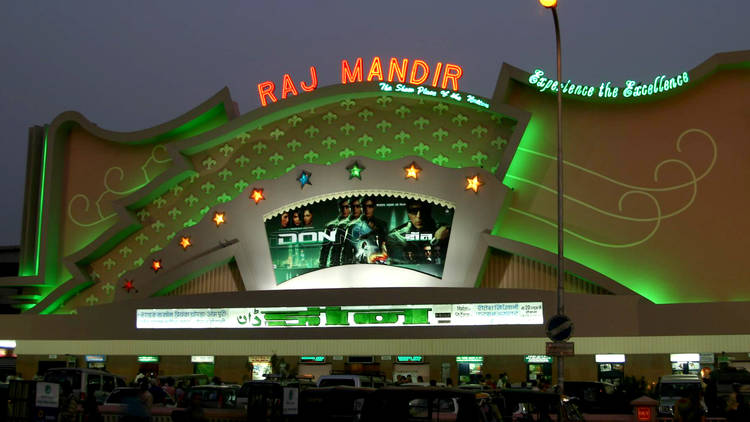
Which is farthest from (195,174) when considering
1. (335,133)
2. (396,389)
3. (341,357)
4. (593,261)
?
Result: (396,389)

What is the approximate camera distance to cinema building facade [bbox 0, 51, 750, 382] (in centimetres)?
3550

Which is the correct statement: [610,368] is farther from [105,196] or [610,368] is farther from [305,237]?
[105,196]

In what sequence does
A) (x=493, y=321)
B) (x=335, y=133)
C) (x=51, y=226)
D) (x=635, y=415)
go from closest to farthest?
(x=635, y=415)
(x=493, y=321)
(x=335, y=133)
(x=51, y=226)

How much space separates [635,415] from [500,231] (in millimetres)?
17844

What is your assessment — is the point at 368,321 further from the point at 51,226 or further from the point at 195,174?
the point at 51,226

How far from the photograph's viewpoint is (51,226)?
45500mm

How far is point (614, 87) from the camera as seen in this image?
3828cm

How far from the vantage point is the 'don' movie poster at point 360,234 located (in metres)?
38.1

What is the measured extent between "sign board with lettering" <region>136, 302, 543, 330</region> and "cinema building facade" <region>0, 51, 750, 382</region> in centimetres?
9

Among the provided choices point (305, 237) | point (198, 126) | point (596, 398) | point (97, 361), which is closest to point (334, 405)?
point (596, 398)

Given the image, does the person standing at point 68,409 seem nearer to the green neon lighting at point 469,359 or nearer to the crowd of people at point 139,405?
the crowd of people at point 139,405

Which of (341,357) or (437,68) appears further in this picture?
(437,68)

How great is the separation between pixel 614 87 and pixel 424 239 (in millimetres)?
10369

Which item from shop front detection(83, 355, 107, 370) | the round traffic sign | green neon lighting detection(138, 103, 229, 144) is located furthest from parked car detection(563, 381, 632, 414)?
green neon lighting detection(138, 103, 229, 144)
